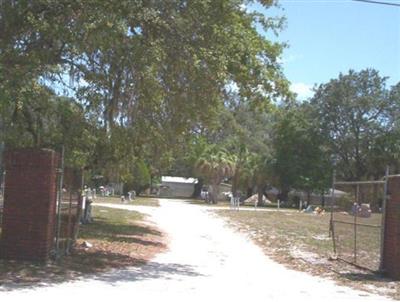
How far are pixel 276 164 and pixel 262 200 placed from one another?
16.3ft

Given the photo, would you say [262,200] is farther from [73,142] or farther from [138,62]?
[138,62]

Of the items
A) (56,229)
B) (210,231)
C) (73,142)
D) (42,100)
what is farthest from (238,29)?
(210,231)

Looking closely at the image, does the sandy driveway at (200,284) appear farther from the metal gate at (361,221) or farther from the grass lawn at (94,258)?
the metal gate at (361,221)

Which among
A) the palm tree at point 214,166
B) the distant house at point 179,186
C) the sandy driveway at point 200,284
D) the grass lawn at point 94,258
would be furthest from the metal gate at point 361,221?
the distant house at point 179,186

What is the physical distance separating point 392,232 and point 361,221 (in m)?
2.42

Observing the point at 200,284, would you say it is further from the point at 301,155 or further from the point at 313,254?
the point at 301,155

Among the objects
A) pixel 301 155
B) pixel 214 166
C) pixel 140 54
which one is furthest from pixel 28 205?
pixel 301 155

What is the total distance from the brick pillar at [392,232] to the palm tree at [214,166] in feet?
174

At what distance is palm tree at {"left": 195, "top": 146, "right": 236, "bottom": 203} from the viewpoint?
68.6 m

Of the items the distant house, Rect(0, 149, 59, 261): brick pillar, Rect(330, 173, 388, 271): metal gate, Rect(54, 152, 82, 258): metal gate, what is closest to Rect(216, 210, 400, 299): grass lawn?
Rect(330, 173, 388, 271): metal gate

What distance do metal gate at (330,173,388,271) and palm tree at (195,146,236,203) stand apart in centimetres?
4704

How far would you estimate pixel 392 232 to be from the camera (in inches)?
594

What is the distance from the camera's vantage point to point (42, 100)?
51.3 ft

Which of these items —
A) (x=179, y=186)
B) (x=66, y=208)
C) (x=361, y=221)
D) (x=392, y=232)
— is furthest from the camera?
(x=179, y=186)
